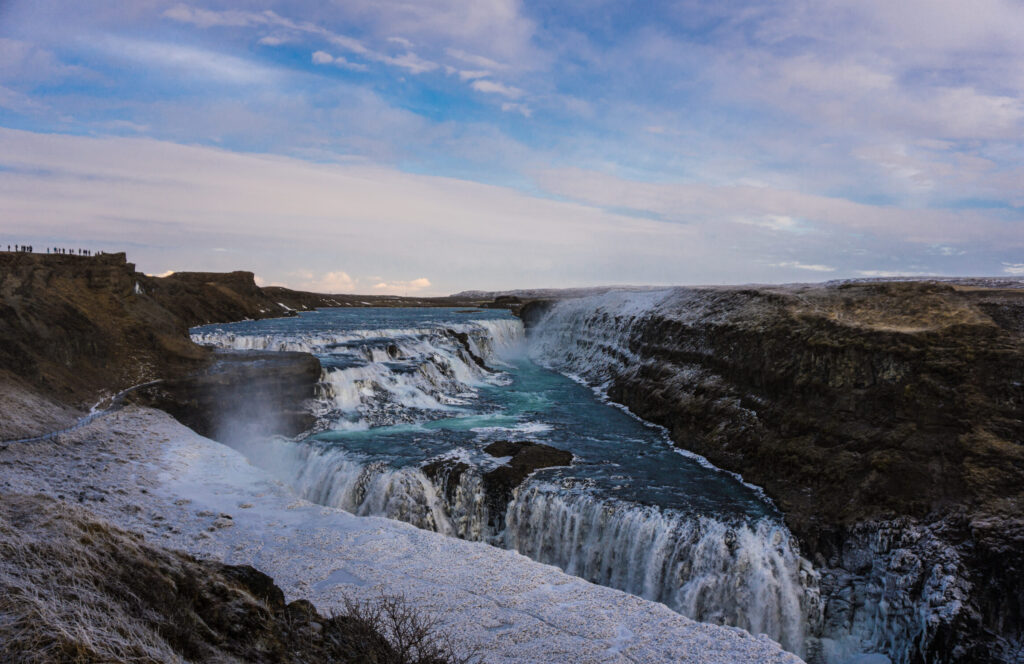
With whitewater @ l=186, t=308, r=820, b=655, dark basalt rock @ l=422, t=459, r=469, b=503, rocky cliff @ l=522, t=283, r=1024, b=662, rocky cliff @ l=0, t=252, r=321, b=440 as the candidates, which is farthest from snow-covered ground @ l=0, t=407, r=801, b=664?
rocky cliff @ l=522, t=283, r=1024, b=662

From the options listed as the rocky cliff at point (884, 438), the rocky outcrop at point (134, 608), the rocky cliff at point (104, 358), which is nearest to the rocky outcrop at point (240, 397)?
the rocky cliff at point (104, 358)

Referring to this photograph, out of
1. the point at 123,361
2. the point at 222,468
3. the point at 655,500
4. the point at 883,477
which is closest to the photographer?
the point at 883,477

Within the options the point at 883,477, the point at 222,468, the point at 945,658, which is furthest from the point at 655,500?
the point at 222,468

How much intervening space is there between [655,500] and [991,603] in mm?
6719

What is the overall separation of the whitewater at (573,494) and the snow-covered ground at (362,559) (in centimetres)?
373

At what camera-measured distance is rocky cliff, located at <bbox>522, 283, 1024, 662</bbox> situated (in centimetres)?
1095

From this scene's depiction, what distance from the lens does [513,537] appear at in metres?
15.2

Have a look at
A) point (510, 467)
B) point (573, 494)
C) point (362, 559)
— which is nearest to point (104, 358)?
point (510, 467)

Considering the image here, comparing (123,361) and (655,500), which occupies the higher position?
(123,361)

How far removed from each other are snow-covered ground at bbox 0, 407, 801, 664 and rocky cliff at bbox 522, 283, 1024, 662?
528 cm

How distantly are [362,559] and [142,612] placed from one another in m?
4.94

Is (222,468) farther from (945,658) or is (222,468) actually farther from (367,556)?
(945,658)

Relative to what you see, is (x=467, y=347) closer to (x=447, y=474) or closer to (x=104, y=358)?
(x=104, y=358)

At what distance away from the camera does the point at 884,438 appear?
15.1m
